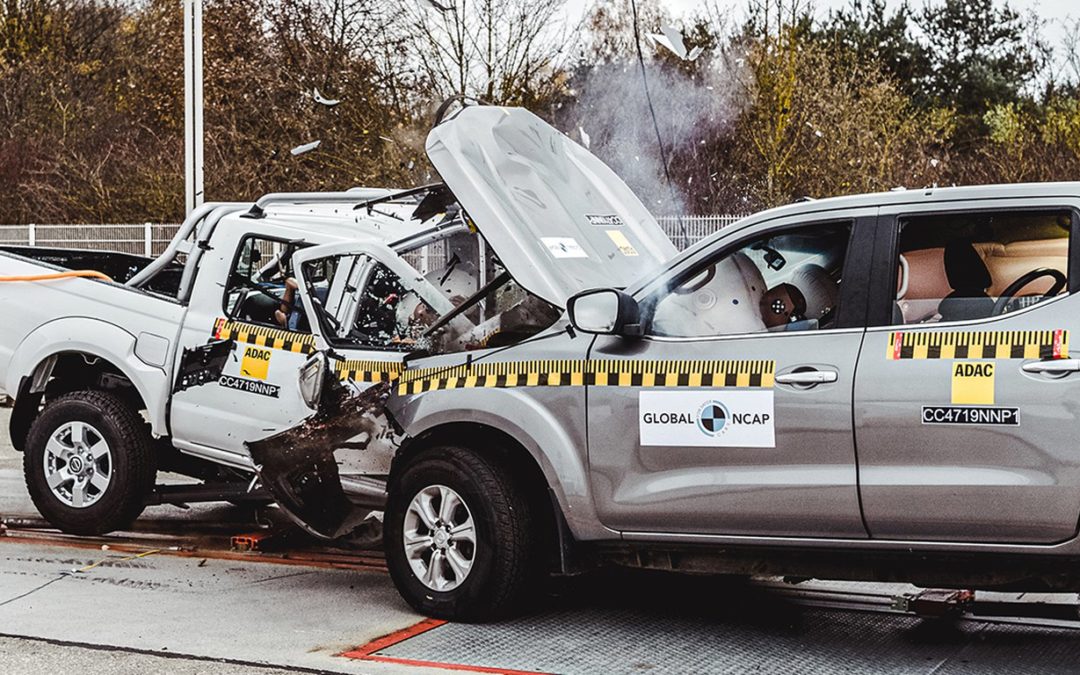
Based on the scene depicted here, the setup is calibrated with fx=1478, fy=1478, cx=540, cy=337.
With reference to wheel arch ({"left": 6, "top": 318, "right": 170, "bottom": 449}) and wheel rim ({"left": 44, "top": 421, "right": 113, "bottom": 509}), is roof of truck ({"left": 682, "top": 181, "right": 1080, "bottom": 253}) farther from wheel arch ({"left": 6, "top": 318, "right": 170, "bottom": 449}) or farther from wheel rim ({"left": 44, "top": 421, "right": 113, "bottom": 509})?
wheel rim ({"left": 44, "top": 421, "right": 113, "bottom": 509})

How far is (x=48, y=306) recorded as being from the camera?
29.1 ft

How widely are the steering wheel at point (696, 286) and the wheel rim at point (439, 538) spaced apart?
1.31m

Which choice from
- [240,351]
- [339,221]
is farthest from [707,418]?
[339,221]

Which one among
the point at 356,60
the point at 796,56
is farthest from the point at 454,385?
the point at 356,60

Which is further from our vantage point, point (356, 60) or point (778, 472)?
point (356, 60)

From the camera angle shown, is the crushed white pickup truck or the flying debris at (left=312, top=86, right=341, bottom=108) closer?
the crushed white pickup truck

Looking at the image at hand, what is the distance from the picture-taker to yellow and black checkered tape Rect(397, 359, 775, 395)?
5.88 m

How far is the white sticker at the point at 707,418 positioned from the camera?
19.0 ft

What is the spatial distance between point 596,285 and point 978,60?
40.4 m

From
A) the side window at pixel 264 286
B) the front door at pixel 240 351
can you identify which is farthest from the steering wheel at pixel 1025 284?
the side window at pixel 264 286

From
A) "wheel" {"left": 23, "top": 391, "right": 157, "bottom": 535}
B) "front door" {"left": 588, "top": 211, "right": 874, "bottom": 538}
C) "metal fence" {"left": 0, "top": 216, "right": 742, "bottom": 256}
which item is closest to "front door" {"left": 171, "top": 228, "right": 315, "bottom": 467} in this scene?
"wheel" {"left": 23, "top": 391, "right": 157, "bottom": 535}

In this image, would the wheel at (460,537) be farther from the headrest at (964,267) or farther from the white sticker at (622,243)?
the headrest at (964,267)

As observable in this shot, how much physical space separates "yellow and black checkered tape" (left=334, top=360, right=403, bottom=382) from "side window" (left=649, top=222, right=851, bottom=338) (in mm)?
1485

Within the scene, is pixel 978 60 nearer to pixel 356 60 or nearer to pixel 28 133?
pixel 356 60
